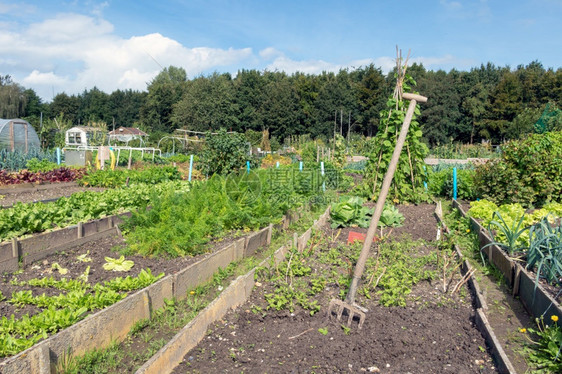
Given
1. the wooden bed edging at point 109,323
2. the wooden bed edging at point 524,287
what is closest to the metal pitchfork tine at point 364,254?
the wooden bed edging at point 524,287

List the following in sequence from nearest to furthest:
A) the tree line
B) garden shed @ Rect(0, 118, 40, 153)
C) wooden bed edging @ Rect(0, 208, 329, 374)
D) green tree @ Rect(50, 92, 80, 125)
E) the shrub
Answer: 1. wooden bed edging @ Rect(0, 208, 329, 374)
2. the shrub
3. garden shed @ Rect(0, 118, 40, 153)
4. the tree line
5. green tree @ Rect(50, 92, 80, 125)

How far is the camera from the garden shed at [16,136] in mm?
19562

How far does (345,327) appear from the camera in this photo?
3.54 meters

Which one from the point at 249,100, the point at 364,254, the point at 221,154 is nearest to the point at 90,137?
the point at 221,154

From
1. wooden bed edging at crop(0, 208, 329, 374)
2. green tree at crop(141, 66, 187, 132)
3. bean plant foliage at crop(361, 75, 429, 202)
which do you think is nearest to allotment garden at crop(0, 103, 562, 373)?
wooden bed edging at crop(0, 208, 329, 374)

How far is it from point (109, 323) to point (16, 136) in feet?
68.2

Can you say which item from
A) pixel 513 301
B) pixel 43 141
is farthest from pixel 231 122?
pixel 513 301

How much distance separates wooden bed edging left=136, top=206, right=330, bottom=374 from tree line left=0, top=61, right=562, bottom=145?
3457 centimetres

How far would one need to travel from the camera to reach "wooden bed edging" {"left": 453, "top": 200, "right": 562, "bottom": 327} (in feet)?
11.3

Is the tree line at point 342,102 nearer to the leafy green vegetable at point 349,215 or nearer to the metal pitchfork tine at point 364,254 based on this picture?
the leafy green vegetable at point 349,215

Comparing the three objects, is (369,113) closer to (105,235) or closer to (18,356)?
(105,235)

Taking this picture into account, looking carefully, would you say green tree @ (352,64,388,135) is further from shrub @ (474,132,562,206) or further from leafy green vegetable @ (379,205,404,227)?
leafy green vegetable @ (379,205,404,227)

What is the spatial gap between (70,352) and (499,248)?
476cm

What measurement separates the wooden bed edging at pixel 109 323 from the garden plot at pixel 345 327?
0.66 metres
